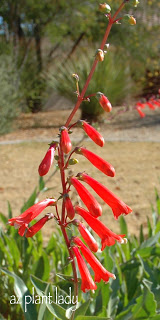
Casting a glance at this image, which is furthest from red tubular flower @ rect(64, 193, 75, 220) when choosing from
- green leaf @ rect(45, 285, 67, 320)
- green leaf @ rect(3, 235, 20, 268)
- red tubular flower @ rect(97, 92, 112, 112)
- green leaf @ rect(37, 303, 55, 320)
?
green leaf @ rect(3, 235, 20, 268)

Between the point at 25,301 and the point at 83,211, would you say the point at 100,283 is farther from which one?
the point at 83,211

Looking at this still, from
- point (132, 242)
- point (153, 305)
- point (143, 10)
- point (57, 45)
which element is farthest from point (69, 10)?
point (153, 305)

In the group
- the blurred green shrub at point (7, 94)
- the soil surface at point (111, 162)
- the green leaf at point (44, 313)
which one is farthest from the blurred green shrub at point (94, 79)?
the green leaf at point (44, 313)

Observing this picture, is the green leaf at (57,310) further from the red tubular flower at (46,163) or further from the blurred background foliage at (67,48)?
the blurred background foliage at (67,48)

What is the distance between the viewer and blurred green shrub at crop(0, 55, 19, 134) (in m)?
8.77

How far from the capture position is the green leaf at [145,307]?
159 centimetres

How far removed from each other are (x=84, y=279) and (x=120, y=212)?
235mm

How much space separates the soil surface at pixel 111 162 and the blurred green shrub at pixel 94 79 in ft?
2.09

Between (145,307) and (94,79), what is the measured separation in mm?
8464

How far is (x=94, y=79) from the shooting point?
9688 millimetres

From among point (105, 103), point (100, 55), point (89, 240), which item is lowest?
point (89, 240)

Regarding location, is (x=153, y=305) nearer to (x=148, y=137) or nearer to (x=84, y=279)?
(x=84, y=279)

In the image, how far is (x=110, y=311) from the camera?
183 cm

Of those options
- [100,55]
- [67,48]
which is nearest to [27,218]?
[100,55]
